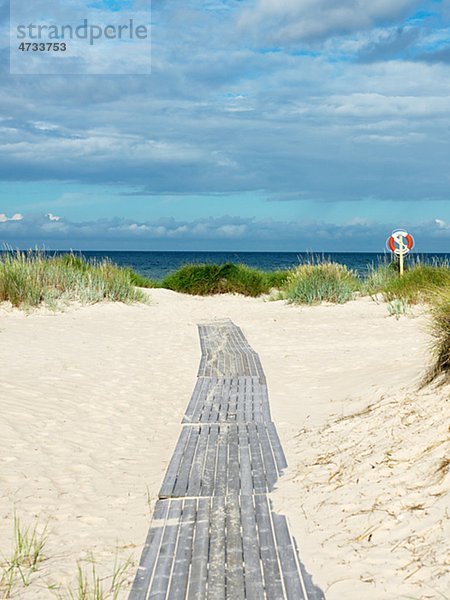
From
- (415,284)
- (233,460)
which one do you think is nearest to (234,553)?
(233,460)

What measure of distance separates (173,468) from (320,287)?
41.7 feet

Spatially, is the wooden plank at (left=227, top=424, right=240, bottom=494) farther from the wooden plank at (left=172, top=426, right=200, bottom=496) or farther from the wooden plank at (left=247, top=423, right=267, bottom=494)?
the wooden plank at (left=172, top=426, right=200, bottom=496)

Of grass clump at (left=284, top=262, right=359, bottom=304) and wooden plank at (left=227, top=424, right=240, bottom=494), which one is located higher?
grass clump at (left=284, top=262, right=359, bottom=304)

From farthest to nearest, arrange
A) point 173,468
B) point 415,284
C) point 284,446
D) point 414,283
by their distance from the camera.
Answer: point 414,283 → point 415,284 → point 284,446 → point 173,468

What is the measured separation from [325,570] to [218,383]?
5.26 meters

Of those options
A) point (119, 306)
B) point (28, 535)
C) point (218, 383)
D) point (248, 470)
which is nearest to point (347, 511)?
point (248, 470)

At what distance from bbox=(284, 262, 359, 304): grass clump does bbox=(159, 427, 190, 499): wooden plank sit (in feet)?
37.5

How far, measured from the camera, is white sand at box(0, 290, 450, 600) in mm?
3660

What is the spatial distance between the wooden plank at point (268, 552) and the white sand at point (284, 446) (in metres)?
0.14

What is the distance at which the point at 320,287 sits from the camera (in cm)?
1755

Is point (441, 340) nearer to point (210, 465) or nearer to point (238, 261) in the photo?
point (210, 465)

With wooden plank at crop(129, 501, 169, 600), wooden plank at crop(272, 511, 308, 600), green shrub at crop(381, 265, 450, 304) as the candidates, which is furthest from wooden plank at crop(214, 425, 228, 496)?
green shrub at crop(381, 265, 450, 304)

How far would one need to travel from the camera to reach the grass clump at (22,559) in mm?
3539

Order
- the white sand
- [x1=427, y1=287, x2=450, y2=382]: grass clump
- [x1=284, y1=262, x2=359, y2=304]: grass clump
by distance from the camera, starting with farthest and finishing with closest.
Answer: [x1=284, y1=262, x2=359, y2=304]: grass clump → [x1=427, y1=287, x2=450, y2=382]: grass clump → the white sand
